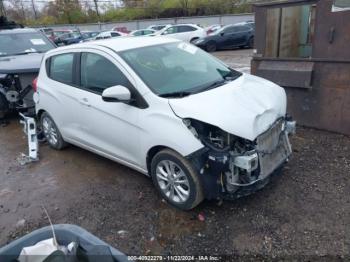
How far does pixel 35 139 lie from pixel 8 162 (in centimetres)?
52

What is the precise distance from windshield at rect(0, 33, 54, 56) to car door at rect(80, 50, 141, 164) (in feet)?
13.1

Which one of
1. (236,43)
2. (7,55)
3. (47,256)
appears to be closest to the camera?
(47,256)

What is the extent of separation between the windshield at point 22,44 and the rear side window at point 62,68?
3078 mm

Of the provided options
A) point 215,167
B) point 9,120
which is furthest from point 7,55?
point 215,167

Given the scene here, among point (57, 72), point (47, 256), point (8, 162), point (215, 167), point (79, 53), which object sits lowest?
point (8, 162)

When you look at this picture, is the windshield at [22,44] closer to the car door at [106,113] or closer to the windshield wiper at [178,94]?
the car door at [106,113]

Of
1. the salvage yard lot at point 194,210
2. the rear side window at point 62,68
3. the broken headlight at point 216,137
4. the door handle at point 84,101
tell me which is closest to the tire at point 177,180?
the salvage yard lot at point 194,210

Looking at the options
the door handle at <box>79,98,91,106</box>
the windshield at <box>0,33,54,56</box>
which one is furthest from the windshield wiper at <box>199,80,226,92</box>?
the windshield at <box>0,33,54,56</box>

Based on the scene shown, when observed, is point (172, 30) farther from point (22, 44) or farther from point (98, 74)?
point (98, 74)

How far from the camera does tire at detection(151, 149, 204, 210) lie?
10.2 ft

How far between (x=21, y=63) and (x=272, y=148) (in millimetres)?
5428

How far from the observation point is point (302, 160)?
13.8ft

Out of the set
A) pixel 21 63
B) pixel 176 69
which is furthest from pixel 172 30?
pixel 176 69

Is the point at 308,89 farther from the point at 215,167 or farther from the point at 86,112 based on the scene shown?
the point at 86,112
